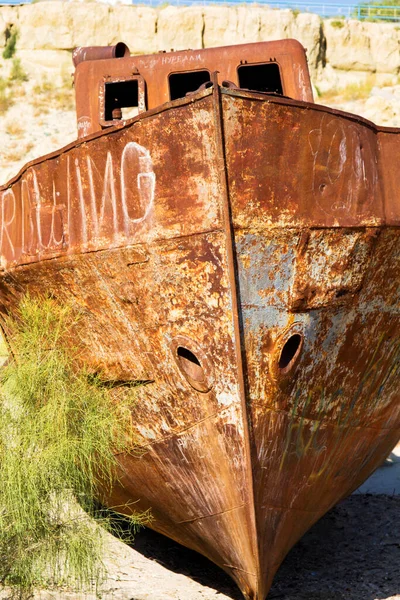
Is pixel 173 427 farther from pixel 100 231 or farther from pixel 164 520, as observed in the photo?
pixel 100 231

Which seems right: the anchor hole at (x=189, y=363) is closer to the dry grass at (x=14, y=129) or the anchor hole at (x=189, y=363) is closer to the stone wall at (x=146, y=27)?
the dry grass at (x=14, y=129)

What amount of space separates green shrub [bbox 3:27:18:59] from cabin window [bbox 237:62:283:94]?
18630 millimetres

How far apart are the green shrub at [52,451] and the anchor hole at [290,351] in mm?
992

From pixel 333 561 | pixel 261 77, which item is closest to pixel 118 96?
pixel 261 77

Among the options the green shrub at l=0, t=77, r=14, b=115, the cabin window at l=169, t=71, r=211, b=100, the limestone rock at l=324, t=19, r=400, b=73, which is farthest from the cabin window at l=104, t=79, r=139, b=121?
the limestone rock at l=324, t=19, r=400, b=73

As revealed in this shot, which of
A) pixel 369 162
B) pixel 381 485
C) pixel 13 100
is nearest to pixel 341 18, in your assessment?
pixel 13 100

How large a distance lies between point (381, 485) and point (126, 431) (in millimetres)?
4741

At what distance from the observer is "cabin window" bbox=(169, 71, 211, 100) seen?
6.37 meters

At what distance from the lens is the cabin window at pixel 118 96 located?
640 centimetres

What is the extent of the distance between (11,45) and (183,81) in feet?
62.1

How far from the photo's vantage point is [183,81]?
21.1 feet

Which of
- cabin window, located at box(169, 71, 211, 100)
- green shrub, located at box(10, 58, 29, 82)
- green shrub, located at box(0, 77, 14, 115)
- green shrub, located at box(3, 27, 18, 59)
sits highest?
green shrub, located at box(3, 27, 18, 59)

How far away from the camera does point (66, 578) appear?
17.0 feet

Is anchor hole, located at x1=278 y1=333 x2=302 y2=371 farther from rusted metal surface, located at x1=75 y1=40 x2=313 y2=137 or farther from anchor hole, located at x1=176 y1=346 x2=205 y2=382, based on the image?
rusted metal surface, located at x1=75 y1=40 x2=313 y2=137
